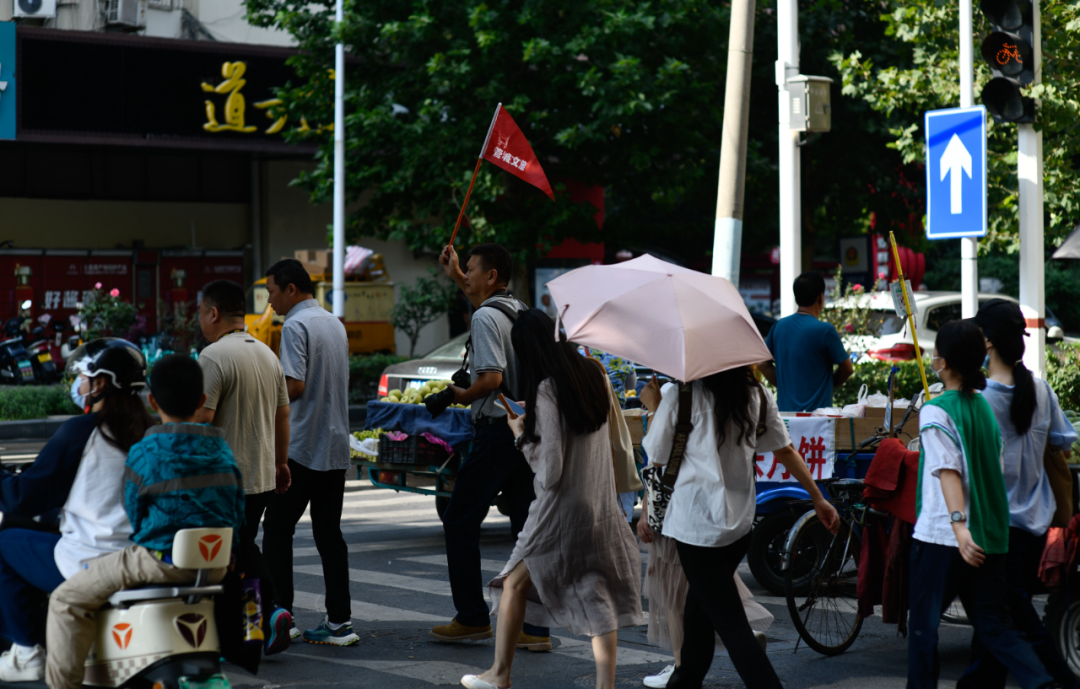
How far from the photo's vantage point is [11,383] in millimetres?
20297

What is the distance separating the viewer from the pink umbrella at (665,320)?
4395mm

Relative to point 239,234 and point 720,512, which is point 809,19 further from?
point 720,512

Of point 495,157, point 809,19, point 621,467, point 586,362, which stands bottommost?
point 621,467

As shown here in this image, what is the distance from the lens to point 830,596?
5.95 m

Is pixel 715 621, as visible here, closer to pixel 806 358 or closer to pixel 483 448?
pixel 483 448

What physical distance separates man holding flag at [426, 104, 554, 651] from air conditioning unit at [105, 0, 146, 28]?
1859cm

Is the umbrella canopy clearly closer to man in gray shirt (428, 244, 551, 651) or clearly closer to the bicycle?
the bicycle

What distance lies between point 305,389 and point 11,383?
16.1 m

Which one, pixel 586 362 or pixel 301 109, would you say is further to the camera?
pixel 301 109

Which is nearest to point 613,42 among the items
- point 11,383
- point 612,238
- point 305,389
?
point 612,238

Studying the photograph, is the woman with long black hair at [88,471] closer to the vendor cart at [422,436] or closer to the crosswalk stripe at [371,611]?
the crosswalk stripe at [371,611]

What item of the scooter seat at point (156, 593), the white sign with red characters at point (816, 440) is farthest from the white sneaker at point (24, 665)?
the white sign with red characters at point (816, 440)

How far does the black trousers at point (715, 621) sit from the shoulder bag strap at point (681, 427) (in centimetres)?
29

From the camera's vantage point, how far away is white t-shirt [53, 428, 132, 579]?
404 centimetres
